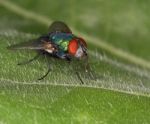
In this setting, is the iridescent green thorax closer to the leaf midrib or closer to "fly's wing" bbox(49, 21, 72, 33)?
"fly's wing" bbox(49, 21, 72, 33)

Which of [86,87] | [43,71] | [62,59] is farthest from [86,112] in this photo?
[62,59]

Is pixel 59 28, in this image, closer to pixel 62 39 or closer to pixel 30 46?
pixel 62 39

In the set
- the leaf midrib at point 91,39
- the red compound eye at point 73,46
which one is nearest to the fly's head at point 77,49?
the red compound eye at point 73,46

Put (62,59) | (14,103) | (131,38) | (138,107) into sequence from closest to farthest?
(14,103), (138,107), (62,59), (131,38)

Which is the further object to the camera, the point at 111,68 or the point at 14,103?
the point at 111,68

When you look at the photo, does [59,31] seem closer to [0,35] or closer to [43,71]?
[0,35]

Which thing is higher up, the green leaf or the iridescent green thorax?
the iridescent green thorax

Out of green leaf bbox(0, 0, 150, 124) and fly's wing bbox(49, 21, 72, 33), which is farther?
fly's wing bbox(49, 21, 72, 33)

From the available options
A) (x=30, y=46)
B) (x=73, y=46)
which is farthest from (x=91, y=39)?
(x=30, y=46)

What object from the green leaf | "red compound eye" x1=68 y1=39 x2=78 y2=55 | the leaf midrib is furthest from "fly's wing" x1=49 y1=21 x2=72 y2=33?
the leaf midrib
